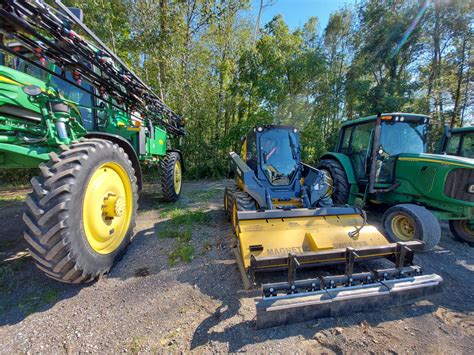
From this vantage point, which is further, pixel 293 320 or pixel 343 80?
pixel 343 80

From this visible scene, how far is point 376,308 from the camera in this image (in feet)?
6.72

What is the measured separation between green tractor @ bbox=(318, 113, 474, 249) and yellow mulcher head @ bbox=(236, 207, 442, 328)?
3.44 feet

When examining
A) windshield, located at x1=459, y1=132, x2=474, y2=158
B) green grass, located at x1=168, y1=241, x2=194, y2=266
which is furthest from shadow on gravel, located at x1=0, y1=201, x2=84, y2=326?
windshield, located at x1=459, y1=132, x2=474, y2=158

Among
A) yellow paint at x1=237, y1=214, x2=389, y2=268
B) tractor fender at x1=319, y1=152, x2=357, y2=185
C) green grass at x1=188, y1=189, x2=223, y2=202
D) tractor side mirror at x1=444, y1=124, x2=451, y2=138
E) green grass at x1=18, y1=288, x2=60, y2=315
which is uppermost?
tractor side mirror at x1=444, y1=124, x2=451, y2=138

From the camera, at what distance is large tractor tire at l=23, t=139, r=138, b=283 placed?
6.10 feet

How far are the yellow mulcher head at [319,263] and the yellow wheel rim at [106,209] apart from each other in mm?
1522

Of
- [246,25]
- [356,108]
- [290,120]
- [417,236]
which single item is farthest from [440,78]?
[417,236]

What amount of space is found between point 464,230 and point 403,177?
1273 millimetres

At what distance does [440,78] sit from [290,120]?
8600mm

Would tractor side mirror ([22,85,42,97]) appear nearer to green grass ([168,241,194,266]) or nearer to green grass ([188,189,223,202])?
green grass ([168,241,194,266])

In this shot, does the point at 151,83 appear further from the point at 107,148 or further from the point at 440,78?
the point at 440,78

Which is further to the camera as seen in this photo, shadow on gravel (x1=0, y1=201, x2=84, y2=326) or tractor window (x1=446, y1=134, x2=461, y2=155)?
tractor window (x1=446, y1=134, x2=461, y2=155)

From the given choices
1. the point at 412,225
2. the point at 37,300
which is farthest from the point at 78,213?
the point at 412,225

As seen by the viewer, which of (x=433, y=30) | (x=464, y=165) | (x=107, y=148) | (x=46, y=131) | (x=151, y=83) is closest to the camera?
(x=46, y=131)
